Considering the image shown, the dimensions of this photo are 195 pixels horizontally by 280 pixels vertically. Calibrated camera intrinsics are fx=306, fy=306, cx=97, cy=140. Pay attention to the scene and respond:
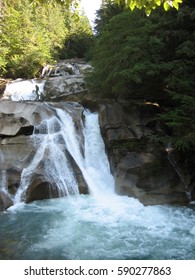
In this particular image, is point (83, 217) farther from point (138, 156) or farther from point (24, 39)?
point (24, 39)

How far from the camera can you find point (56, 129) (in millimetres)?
10539

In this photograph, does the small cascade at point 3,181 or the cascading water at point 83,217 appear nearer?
→ the cascading water at point 83,217

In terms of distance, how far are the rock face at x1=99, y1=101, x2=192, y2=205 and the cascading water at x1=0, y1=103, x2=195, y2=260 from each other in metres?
0.41

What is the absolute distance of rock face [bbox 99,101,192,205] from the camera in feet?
29.2

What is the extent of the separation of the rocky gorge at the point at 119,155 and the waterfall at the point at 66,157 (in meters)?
0.10

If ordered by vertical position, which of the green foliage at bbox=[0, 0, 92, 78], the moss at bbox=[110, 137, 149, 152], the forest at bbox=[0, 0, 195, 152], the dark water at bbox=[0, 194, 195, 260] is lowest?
the dark water at bbox=[0, 194, 195, 260]

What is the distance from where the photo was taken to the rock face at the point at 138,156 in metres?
8.90

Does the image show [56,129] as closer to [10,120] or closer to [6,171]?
[10,120]

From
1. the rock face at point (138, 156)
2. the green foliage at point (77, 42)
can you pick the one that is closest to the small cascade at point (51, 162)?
the rock face at point (138, 156)

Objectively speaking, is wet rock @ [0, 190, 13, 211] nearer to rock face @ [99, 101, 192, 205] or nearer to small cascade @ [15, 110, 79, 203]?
small cascade @ [15, 110, 79, 203]

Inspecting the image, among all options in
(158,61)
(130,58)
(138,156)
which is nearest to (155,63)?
(158,61)

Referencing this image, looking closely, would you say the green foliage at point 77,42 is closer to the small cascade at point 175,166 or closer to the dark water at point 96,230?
the small cascade at point 175,166

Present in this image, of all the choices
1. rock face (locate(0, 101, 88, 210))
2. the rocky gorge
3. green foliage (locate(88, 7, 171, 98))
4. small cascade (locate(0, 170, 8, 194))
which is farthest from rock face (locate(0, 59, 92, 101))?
small cascade (locate(0, 170, 8, 194))
